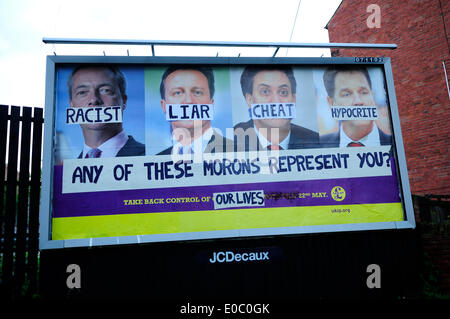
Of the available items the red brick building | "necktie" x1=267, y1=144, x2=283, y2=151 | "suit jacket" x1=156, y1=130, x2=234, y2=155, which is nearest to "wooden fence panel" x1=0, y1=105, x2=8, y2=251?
"suit jacket" x1=156, y1=130, x2=234, y2=155

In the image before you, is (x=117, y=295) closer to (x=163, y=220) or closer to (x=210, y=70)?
(x=163, y=220)

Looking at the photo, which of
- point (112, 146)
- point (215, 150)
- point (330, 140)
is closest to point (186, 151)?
point (215, 150)

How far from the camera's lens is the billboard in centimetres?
477

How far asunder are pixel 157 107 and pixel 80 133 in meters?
1.15

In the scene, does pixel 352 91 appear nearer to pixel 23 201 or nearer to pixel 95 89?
pixel 95 89

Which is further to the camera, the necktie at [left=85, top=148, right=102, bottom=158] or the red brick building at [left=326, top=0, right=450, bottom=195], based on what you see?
the red brick building at [left=326, top=0, right=450, bottom=195]

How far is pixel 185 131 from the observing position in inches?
199

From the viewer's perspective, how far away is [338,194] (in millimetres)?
5133

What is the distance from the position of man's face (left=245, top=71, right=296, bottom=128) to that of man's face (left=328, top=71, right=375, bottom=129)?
0.71 meters

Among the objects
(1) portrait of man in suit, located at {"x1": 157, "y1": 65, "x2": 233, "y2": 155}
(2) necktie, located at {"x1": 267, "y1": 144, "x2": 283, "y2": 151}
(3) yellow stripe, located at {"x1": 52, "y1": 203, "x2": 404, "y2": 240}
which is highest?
(1) portrait of man in suit, located at {"x1": 157, "y1": 65, "x2": 233, "y2": 155}

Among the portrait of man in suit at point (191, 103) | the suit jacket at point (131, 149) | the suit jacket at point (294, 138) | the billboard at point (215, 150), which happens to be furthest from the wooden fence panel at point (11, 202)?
the suit jacket at point (294, 138)

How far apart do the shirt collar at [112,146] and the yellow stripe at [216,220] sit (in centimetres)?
89

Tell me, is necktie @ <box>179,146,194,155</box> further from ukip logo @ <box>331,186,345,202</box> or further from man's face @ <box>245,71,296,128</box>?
ukip logo @ <box>331,186,345,202</box>

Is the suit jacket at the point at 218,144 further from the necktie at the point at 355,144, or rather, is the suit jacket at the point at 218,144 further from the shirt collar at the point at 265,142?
the necktie at the point at 355,144
